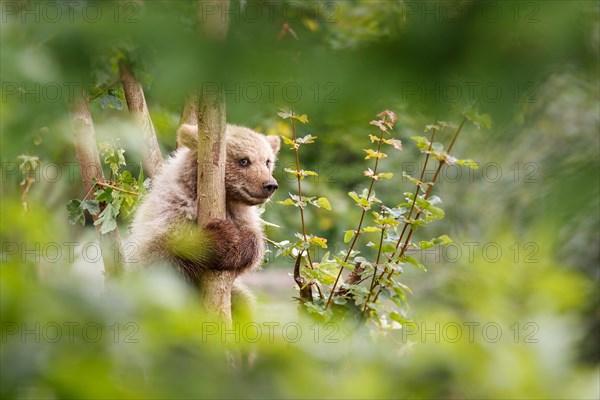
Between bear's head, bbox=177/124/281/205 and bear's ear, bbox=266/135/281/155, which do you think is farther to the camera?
bear's ear, bbox=266/135/281/155

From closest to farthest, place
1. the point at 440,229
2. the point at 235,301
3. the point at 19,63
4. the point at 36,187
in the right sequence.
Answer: the point at 19,63 < the point at 235,301 < the point at 36,187 < the point at 440,229

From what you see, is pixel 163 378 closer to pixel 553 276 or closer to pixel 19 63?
pixel 19 63

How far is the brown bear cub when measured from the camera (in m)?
4.35

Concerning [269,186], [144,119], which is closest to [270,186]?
[269,186]

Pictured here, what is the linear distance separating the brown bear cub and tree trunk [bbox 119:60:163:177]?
98mm

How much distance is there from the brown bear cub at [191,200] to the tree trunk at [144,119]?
0.32 feet

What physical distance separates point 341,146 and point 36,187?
429 centimetres

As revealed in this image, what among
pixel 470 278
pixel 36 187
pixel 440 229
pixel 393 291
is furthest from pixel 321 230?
pixel 470 278

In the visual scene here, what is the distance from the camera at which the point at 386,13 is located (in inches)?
37.5

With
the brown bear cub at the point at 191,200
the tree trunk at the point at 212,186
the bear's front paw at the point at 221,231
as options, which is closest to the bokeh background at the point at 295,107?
the tree trunk at the point at 212,186

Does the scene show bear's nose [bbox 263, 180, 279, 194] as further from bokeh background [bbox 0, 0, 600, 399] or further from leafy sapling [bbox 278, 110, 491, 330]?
bokeh background [bbox 0, 0, 600, 399]

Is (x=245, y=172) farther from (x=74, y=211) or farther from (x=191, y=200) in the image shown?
(x=74, y=211)

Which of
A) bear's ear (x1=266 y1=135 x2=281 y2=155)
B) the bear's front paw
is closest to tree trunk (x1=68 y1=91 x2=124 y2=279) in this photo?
the bear's front paw

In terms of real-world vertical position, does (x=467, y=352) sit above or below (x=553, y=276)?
below
